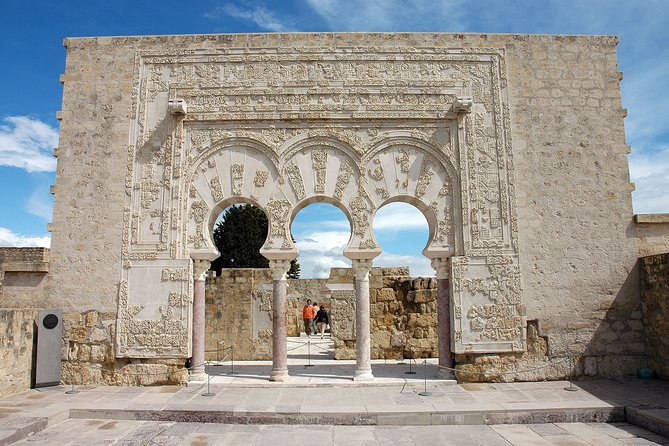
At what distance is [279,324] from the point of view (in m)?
8.55

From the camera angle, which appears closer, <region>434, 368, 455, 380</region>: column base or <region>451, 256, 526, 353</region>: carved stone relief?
<region>451, 256, 526, 353</region>: carved stone relief

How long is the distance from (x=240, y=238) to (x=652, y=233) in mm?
23117

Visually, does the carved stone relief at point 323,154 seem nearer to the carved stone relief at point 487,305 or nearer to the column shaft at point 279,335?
the carved stone relief at point 487,305

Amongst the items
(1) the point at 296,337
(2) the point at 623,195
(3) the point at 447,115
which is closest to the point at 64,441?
(3) the point at 447,115

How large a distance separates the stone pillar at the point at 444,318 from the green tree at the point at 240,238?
20.8 meters

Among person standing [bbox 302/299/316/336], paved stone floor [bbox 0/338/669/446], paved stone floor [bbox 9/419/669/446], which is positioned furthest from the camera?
person standing [bbox 302/299/316/336]

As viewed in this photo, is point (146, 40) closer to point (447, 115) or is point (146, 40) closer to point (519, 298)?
point (447, 115)

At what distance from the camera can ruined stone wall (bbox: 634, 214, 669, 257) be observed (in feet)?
28.5

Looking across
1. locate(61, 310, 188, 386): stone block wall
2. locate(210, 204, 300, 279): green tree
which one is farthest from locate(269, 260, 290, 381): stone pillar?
locate(210, 204, 300, 279): green tree

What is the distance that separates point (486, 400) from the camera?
709 centimetres

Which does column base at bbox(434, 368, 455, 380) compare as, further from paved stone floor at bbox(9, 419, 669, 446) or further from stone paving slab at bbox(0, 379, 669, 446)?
paved stone floor at bbox(9, 419, 669, 446)

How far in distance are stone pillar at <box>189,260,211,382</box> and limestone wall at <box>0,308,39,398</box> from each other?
2.54 m

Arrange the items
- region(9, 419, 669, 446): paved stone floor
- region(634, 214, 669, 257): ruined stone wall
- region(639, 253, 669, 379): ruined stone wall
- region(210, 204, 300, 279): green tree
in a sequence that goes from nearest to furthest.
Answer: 1. region(9, 419, 669, 446): paved stone floor
2. region(639, 253, 669, 379): ruined stone wall
3. region(634, 214, 669, 257): ruined stone wall
4. region(210, 204, 300, 279): green tree

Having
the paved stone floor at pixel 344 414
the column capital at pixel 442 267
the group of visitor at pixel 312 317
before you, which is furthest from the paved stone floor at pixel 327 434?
the group of visitor at pixel 312 317
